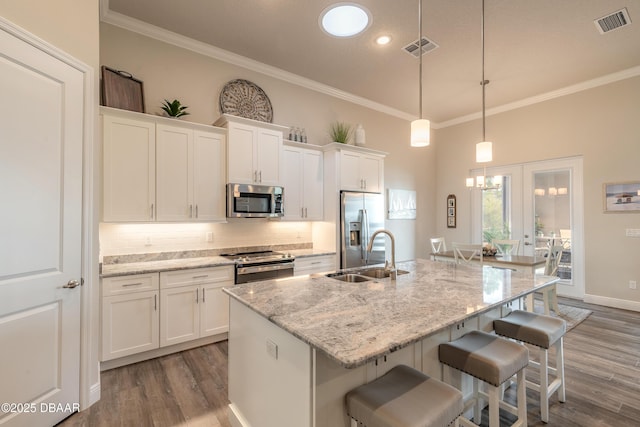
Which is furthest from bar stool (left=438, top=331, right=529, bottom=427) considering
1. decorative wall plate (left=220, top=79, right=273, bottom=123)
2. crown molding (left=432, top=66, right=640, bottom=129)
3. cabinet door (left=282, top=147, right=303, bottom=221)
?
crown molding (left=432, top=66, right=640, bottom=129)

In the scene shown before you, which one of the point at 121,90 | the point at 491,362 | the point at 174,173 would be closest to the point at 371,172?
the point at 174,173

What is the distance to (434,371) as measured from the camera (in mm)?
1789

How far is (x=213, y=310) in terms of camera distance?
314 cm

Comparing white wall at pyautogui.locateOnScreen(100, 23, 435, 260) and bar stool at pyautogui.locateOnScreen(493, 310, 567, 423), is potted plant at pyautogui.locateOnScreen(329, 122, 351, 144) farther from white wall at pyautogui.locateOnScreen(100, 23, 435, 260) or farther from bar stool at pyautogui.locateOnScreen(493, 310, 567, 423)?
bar stool at pyautogui.locateOnScreen(493, 310, 567, 423)

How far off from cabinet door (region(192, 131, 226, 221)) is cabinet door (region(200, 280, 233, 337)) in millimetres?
779

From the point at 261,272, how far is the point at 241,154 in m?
1.41

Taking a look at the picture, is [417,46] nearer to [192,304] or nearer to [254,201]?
[254,201]

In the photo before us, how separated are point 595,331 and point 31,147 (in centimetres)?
571

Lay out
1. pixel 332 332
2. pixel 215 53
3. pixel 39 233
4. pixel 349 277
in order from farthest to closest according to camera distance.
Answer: pixel 215 53
pixel 349 277
pixel 39 233
pixel 332 332

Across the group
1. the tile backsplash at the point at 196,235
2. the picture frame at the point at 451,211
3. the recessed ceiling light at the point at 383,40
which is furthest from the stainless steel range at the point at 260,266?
the picture frame at the point at 451,211

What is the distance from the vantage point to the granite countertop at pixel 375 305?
1128mm

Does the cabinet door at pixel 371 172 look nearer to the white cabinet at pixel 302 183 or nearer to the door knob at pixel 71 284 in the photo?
the white cabinet at pixel 302 183

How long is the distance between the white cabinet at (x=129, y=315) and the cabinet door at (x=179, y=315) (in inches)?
2.4

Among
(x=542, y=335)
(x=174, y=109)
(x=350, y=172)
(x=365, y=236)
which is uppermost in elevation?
(x=174, y=109)
